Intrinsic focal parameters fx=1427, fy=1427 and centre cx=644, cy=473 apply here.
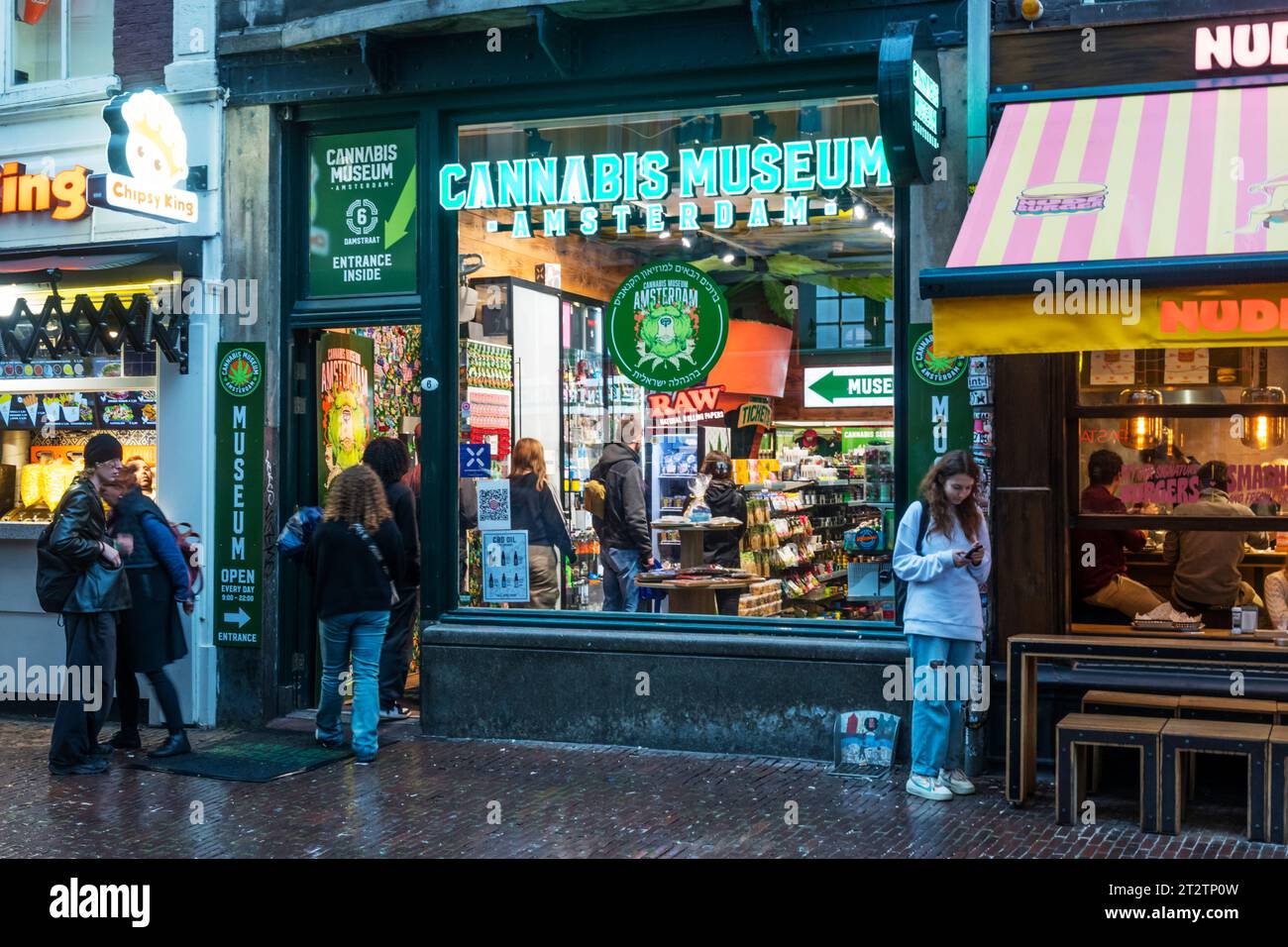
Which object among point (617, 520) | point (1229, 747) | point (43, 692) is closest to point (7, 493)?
point (43, 692)

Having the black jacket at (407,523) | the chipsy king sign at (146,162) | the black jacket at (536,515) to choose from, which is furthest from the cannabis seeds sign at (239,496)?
the black jacket at (536,515)

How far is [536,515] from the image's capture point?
32.2 feet

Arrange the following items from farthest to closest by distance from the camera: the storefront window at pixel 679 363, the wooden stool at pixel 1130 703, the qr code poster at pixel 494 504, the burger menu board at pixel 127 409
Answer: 1. the burger menu board at pixel 127 409
2. the qr code poster at pixel 494 504
3. the storefront window at pixel 679 363
4. the wooden stool at pixel 1130 703

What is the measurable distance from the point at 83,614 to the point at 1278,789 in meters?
6.82

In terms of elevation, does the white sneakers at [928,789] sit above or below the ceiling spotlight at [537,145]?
below

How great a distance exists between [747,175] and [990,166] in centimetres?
178

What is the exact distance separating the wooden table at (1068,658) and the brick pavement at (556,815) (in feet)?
0.88

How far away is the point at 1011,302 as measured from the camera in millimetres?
7062

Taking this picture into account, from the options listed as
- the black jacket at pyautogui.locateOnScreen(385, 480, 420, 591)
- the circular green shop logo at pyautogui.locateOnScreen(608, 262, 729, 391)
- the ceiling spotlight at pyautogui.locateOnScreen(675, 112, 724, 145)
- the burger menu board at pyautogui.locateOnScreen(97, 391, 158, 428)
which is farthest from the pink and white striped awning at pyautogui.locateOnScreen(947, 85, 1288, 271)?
the burger menu board at pyautogui.locateOnScreen(97, 391, 158, 428)

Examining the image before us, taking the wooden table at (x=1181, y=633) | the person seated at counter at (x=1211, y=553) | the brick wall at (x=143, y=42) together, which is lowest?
the wooden table at (x=1181, y=633)

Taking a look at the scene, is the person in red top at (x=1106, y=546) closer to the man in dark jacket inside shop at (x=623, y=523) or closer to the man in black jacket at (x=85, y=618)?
the man in dark jacket inside shop at (x=623, y=523)

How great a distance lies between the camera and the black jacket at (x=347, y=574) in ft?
29.2

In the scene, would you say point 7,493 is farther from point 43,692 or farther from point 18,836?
point 18,836

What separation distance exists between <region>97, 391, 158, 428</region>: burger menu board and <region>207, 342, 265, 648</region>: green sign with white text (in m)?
0.69
